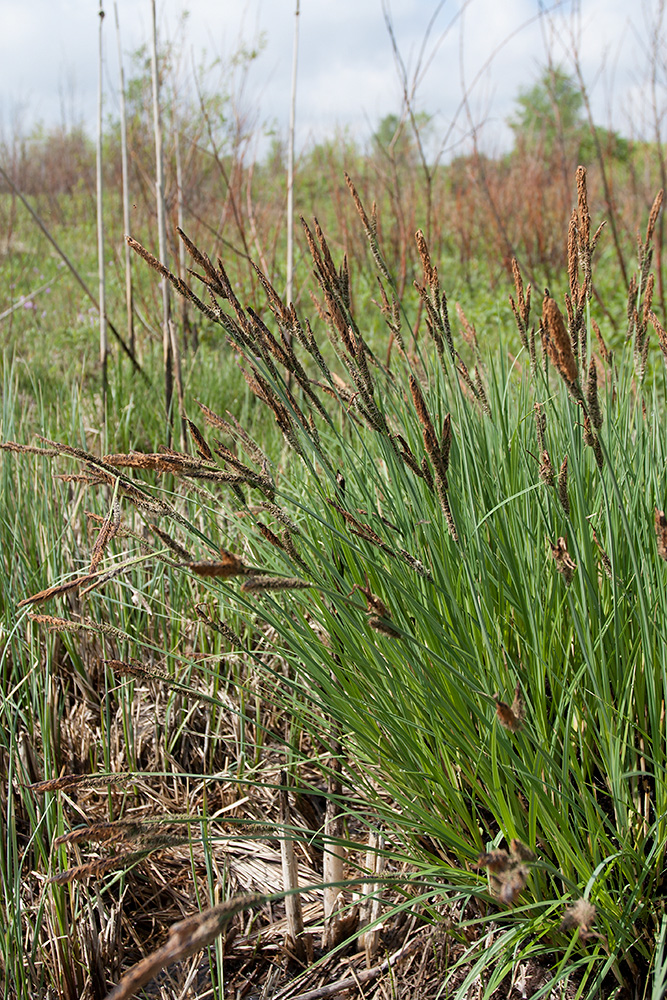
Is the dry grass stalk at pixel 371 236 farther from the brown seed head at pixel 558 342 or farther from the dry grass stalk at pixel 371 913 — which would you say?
the dry grass stalk at pixel 371 913

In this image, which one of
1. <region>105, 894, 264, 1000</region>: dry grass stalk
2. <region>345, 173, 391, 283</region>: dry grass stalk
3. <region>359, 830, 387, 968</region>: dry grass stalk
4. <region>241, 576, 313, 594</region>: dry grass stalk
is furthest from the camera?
<region>359, 830, 387, 968</region>: dry grass stalk

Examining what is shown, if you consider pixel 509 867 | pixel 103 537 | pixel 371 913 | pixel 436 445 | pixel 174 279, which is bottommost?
pixel 371 913

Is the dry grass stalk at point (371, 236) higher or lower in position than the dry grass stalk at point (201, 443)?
higher

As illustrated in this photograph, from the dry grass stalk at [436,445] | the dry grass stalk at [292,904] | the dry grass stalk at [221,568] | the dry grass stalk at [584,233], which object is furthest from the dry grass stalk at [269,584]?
the dry grass stalk at [292,904]

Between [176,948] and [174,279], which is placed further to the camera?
[174,279]

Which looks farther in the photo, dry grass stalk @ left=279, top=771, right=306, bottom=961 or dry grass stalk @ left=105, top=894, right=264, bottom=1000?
dry grass stalk @ left=279, top=771, right=306, bottom=961

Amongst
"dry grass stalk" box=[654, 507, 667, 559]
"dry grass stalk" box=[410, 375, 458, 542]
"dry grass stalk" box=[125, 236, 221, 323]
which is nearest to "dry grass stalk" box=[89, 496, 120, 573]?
"dry grass stalk" box=[125, 236, 221, 323]

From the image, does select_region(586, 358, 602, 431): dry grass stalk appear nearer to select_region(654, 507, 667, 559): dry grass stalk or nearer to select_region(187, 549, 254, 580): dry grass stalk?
select_region(654, 507, 667, 559): dry grass stalk

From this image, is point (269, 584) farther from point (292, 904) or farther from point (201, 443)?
point (292, 904)

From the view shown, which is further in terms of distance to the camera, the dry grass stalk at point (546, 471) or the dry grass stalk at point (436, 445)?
the dry grass stalk at point (546, 471)

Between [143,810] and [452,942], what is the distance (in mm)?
719

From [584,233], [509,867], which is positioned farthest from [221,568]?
[584,233]

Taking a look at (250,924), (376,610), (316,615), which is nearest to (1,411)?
(316,615)

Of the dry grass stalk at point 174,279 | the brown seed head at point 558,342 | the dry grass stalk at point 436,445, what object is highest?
the dry grass stalk at point 174,279
